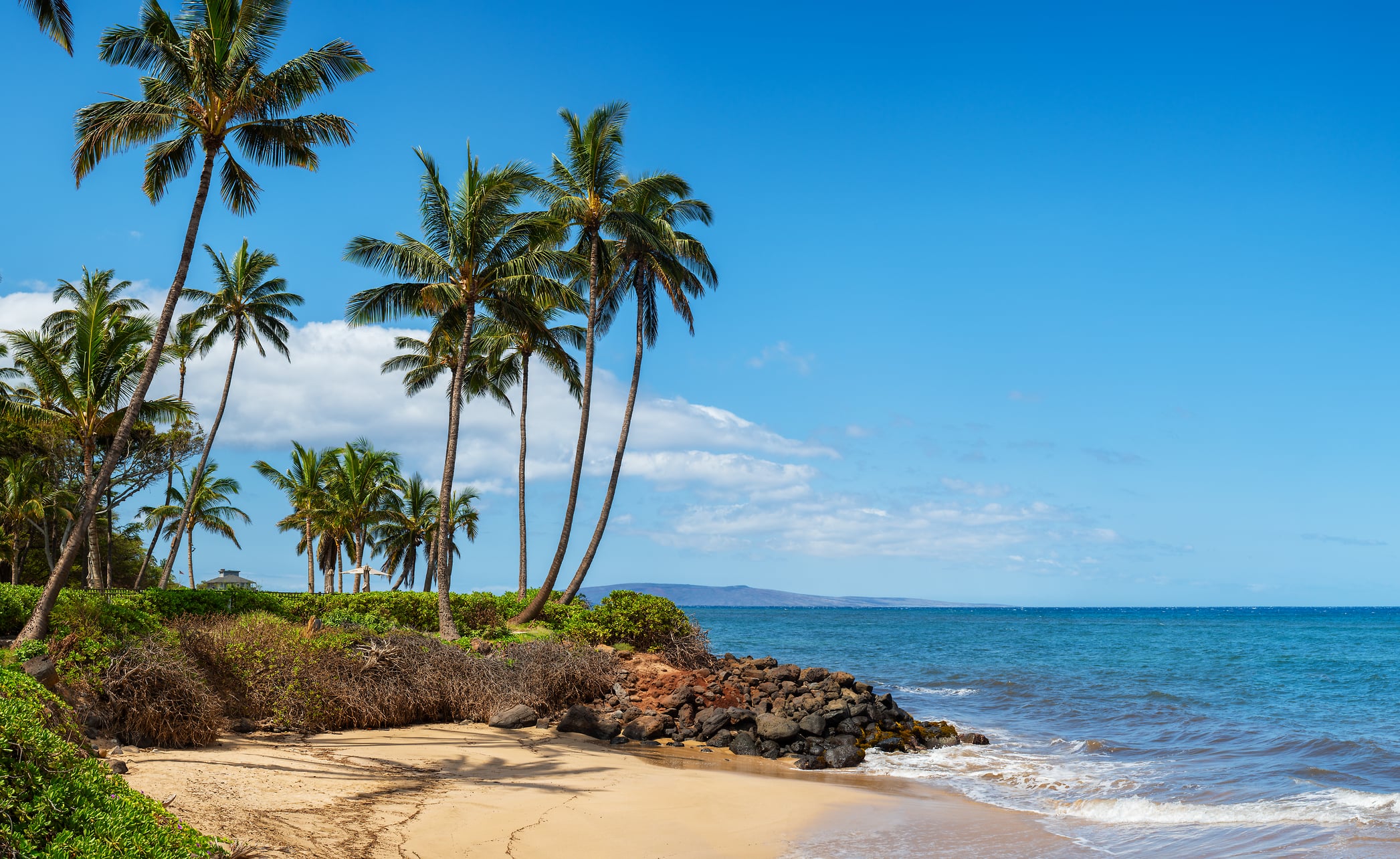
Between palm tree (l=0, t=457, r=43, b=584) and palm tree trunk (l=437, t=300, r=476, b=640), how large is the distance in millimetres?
18017

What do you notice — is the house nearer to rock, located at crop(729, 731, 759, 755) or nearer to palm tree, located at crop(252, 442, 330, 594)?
palm tree, located at crop(252, 442, 330, 594)

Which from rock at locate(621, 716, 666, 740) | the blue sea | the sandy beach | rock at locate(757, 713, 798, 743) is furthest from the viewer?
rock at locate(757, 713, 798, 743)

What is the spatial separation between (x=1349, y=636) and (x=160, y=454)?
8284 cm

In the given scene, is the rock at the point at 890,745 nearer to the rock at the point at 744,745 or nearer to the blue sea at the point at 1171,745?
the blue sea at the point at 1171,745

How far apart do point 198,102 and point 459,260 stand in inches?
282

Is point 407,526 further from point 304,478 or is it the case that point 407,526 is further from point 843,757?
point 843,757

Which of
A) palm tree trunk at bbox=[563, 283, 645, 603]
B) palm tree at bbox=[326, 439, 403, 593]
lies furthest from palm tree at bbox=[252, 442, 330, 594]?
palm tree trunk at bbox=[563, 283, 645, 603]

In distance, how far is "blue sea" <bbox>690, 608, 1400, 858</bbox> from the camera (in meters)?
12.0

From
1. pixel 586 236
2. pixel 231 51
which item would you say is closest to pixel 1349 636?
pixel 586 236

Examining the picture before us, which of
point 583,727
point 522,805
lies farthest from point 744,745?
point 522,805

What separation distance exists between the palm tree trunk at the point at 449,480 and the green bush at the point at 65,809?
15.4 m

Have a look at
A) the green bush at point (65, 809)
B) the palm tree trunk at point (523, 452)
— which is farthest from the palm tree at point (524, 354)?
the green bush at point (65, 809)

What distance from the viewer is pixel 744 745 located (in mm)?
17391

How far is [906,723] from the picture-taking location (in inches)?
785
